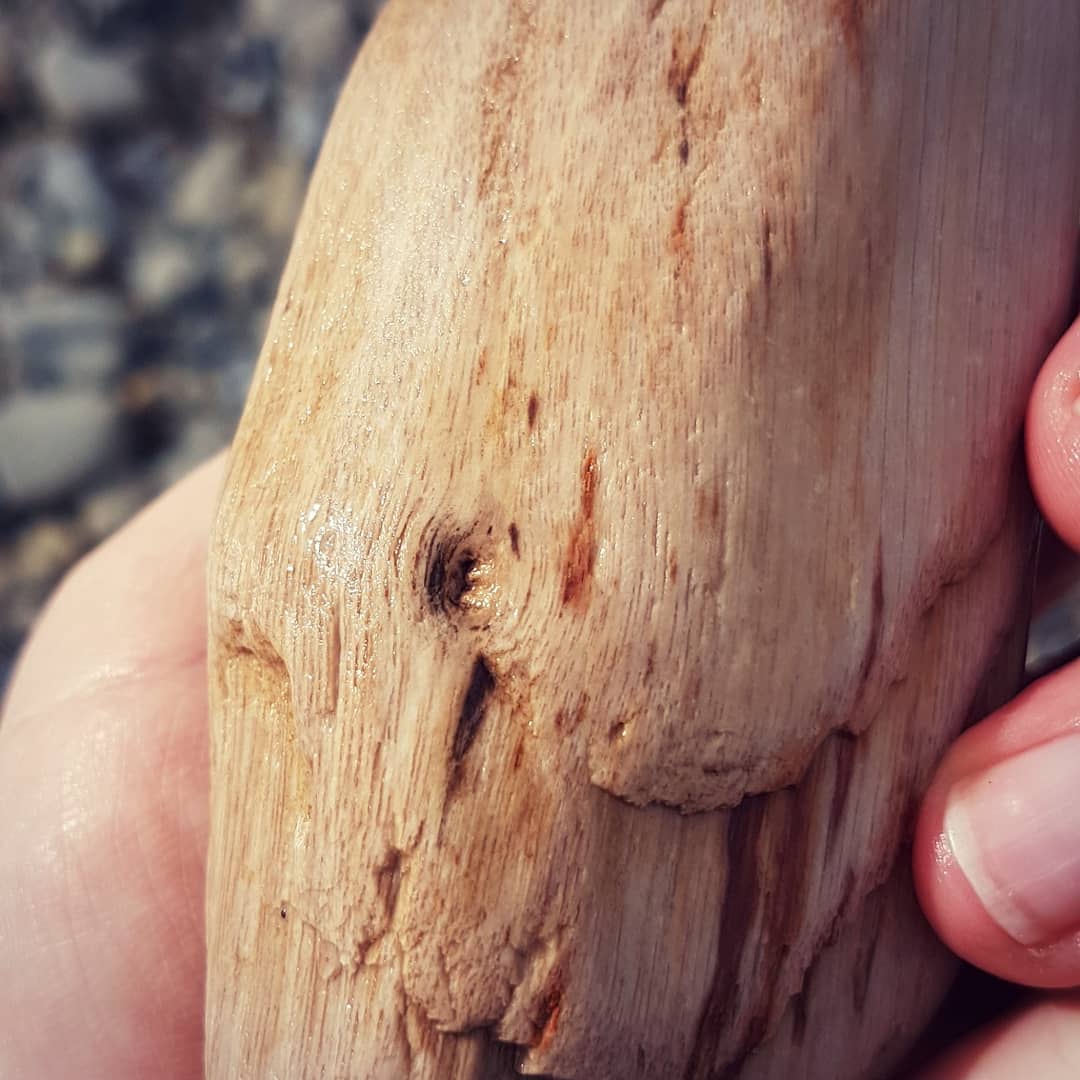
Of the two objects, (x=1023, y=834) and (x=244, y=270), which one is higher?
(x=244, y=270)

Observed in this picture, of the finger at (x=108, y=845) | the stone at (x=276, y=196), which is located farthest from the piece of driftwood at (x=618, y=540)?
the stone at (x=276, y=196)

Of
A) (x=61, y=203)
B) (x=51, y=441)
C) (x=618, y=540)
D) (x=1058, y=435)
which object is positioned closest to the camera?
(x=618, y=540)

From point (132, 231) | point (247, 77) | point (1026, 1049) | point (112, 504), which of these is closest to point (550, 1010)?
point (1026, 1049)

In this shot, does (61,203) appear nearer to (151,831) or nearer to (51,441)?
(51,441)

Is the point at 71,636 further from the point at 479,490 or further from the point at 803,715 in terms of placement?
the point at 803,715

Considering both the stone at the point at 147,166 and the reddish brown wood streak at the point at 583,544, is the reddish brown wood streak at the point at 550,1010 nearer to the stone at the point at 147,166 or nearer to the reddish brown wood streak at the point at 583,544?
the reddish brown wood streak at the point at 583,544

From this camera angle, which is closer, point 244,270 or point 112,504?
point 112,504

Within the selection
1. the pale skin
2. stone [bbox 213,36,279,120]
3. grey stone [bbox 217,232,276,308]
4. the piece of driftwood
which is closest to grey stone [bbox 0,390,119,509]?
grey stone [bbox 217,232,276,308]
